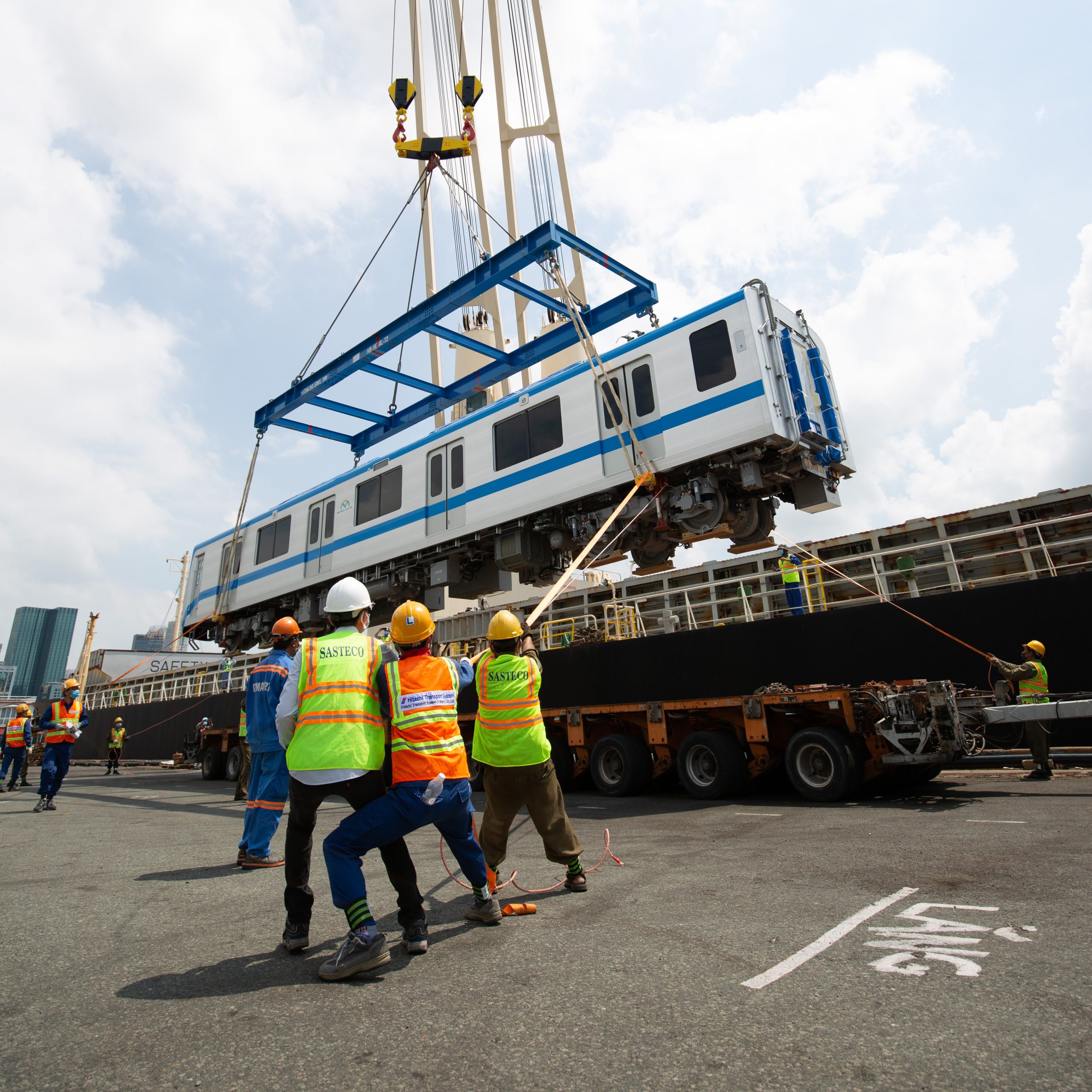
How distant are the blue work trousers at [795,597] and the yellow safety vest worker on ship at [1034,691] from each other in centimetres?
256

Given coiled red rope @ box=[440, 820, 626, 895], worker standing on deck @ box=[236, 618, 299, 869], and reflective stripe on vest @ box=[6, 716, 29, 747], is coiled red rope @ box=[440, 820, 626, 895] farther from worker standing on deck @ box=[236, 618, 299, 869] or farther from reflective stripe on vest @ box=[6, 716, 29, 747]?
reflective stripe on vest @ box=[6, 716, 29, 747]

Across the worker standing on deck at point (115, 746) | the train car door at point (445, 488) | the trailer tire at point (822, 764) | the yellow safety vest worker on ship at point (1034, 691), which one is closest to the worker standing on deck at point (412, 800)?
the trailer tire at point (822, 764)

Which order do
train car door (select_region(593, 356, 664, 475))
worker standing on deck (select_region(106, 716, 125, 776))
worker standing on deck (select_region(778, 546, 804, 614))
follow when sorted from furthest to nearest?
worker standing on deck (select_region(106, 716, 125, 776)) → worker standing on deck (select_region(778, 546, 804, 614)) → train car door (select_region(593, 356, 664, 475))

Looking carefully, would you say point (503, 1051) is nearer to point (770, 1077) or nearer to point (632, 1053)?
point (632, 1053)

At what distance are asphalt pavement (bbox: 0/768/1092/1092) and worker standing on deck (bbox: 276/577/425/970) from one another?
259mm

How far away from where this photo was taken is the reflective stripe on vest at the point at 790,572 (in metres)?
10.2

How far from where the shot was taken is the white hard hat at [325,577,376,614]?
3344 millimetres

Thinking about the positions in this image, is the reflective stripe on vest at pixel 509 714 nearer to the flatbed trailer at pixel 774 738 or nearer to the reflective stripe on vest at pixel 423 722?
the reflective stripe on vest at pixel 423 722

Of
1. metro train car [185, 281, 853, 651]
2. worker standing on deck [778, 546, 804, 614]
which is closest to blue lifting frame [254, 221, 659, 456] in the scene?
metro train car [185, 281, 853, 651]

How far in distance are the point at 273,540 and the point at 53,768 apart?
7131 millimetres

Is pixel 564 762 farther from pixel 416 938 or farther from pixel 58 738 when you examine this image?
pixel 416 938

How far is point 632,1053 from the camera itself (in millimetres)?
1933

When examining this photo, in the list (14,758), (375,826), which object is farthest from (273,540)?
(375,826)

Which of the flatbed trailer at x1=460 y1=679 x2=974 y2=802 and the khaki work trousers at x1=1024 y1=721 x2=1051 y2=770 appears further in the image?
the khaki work trousers at x1=1024 y1=721 x2=1051 y2=770
